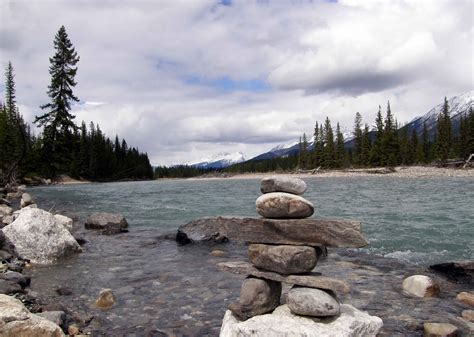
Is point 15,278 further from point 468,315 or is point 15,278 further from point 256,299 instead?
point 468,315

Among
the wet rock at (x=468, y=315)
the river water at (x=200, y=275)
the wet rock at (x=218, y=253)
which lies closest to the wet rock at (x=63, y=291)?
the river water at (x=200, y=275)

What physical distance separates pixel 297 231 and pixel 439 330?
10.2 feet

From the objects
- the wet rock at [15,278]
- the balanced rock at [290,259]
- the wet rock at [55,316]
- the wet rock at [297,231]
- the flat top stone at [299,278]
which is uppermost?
the wet rock at [297,231]

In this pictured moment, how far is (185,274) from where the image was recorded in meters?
11.0

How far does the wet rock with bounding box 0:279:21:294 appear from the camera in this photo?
8070 mm

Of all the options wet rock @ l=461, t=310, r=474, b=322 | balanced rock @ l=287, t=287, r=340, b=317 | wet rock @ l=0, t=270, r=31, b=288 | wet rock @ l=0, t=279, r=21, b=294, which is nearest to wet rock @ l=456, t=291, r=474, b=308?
wet rock @ l=461, t=310, r=474, b=322

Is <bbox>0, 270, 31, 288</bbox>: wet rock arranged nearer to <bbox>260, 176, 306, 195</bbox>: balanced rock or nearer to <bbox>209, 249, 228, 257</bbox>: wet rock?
<bbox>209, 249, 228, 257</bbox>: wet rock

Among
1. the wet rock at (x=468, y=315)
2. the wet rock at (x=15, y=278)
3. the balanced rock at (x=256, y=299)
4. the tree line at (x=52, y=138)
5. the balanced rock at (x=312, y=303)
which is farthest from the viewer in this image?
the tree line at (x=52, y=138)

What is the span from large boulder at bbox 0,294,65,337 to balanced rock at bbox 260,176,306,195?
4.31 metres

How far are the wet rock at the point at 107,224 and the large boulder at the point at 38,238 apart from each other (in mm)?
4805

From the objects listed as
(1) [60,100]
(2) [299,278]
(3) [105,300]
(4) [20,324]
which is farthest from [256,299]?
(1) [60,100]

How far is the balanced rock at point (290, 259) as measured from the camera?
6379 mm

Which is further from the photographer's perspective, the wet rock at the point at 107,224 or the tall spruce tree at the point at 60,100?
the tall spruce tree at the point at 60,100

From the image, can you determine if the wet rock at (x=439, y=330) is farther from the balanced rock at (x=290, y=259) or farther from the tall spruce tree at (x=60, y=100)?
the tall spruce tree at (x=60, y=100)
